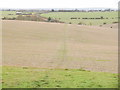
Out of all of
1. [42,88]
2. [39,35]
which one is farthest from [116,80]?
[39,35]

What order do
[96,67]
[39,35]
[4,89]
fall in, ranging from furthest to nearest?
[39,35], [96,67], [4,89]

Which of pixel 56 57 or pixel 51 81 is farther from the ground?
pixel 51 81

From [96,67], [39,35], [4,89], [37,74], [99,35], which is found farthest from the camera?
[99,35]

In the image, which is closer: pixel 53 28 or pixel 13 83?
pixel 13 83

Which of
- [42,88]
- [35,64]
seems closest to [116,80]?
[42,88]

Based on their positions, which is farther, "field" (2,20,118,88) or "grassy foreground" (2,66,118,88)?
"field" (2,20,118,88)

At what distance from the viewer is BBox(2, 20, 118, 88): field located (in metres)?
11.8

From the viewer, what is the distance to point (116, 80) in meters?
12.2

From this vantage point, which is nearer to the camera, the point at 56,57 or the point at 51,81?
the point at 51,81

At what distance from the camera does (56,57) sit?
2227cm

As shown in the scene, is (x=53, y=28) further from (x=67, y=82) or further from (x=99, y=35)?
(x=67, y=82)

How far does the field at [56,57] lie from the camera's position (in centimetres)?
1185

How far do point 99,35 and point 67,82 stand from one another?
3106 centimetres

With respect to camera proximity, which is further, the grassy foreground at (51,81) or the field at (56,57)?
the field at (56,57)
